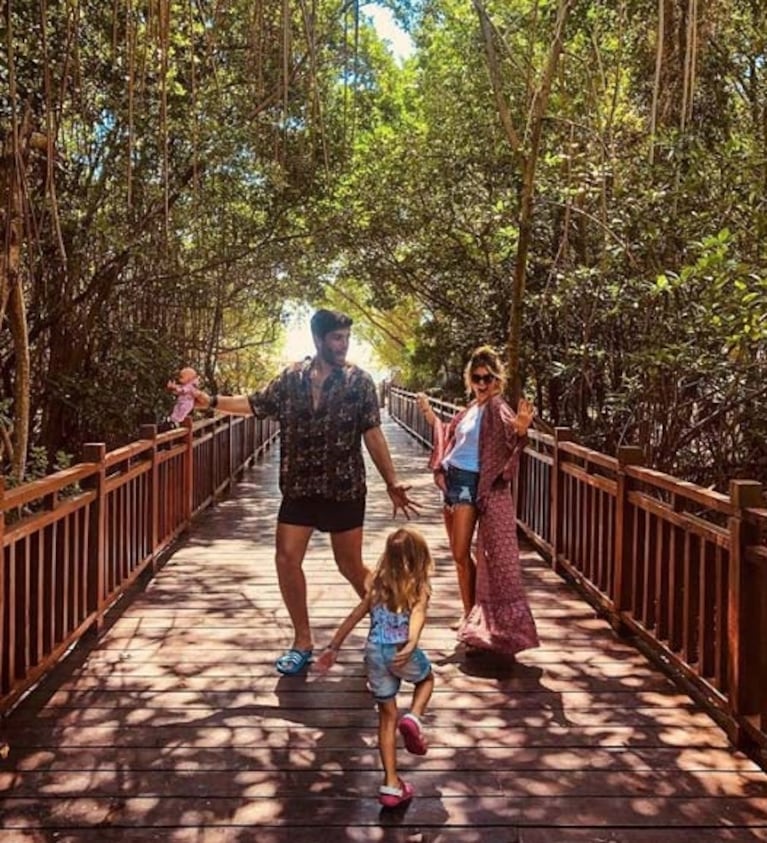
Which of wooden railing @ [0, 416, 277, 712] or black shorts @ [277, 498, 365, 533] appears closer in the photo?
wooden railing @ [0, 416, 277, 712]

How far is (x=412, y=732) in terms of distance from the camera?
255cm

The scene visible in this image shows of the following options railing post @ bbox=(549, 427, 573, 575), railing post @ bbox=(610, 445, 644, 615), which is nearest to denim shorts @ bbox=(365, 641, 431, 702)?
railing post @ bbox=(610, 445, 644, 615)

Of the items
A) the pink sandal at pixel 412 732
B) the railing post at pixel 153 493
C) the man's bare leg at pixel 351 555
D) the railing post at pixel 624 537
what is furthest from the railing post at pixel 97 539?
the railing post at pixel 624 537

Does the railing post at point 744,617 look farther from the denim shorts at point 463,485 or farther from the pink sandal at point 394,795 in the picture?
the denim shorts at point 463,485

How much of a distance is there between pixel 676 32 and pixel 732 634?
304cm

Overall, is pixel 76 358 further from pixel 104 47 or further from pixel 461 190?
pixel 461 190

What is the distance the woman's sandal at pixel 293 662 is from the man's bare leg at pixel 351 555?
0.34 meters

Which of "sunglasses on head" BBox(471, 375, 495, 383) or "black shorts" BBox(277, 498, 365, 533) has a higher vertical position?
"sunglasses on head" BBox(471, 375, 495, 383)

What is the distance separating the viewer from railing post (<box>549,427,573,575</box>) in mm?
5473

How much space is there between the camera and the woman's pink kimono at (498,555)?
146 inches

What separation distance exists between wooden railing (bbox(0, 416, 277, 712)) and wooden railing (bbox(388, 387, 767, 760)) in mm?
2235

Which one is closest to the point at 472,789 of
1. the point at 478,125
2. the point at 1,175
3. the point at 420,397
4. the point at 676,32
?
the point at 420,397

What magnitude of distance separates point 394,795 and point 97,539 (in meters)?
2.08

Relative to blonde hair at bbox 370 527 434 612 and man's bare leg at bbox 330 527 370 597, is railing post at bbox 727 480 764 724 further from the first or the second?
man's bare leg at bbox 330 527 370 597
